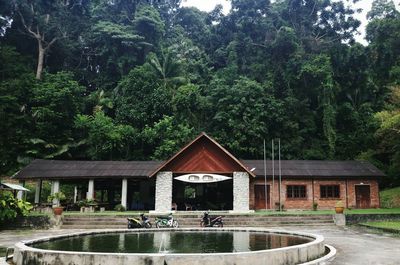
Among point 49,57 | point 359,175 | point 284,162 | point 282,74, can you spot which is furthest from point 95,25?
point 359,175

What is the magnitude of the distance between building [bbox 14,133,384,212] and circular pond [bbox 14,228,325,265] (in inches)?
344

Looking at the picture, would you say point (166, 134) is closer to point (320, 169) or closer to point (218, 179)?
point (218, 179)

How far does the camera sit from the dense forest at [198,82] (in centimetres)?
3441

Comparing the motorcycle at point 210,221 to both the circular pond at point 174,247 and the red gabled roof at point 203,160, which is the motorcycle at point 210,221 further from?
the red gabled roof at point 203,160

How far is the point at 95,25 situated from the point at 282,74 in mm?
A: 23158

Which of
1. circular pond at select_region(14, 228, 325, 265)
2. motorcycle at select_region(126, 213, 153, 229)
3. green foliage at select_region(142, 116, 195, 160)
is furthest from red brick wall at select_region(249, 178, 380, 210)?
circular pond at select_region(14, 228, 325, 265)

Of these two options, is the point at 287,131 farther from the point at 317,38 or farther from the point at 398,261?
the point at 398,261

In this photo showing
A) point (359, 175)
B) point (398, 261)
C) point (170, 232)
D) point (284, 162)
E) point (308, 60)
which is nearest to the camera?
point (398, 261)

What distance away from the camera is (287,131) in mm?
36375

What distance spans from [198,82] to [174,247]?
113 ft

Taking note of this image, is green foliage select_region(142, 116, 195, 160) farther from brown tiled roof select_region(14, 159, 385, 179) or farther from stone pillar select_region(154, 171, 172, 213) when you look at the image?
stone pillar select_region(154, 171, 172, 213)

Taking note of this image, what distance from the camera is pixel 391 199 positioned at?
29.1 m

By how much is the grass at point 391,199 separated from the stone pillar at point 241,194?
1217 centimetres

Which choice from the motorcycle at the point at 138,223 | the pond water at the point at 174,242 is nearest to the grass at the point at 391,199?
the pond water at the point at 174,242
